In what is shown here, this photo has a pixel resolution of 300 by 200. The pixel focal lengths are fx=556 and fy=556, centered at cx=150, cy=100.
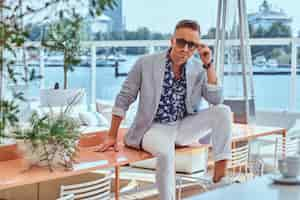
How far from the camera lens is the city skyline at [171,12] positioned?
6855 mm

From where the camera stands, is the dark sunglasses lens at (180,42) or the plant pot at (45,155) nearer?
the plant pot at (45,155)

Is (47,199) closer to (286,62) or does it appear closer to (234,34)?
(234,34)

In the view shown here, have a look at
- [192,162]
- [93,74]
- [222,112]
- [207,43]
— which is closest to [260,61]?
[207,43]

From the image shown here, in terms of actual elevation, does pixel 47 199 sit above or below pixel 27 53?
below

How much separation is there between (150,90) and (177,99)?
161 mm

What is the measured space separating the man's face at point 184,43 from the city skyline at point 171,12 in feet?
13.1

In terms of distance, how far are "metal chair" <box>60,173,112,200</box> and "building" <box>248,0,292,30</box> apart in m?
4.76

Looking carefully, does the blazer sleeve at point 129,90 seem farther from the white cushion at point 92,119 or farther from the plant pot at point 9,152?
the white cushion at point 92,119

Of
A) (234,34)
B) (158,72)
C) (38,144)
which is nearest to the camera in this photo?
(38,144)

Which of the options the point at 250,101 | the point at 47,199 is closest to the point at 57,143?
the point at 47,199

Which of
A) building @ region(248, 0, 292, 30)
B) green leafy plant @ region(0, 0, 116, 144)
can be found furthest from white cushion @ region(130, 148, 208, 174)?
building @ region(248, 0, 292, 30)

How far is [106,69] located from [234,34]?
3301 mm

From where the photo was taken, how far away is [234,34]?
585cm

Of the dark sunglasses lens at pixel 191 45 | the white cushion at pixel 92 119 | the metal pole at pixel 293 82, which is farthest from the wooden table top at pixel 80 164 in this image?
the metal pole at pixel 293 82
